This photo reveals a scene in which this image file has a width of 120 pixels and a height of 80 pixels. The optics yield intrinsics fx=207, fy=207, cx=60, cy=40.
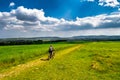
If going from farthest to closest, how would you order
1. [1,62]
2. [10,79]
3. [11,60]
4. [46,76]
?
[11,60] < [1,62] < [46,76] < [10,79]

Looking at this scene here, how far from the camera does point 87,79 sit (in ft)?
54.3

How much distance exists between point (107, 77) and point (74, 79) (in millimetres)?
3069

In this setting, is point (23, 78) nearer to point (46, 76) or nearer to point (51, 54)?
point (46, 76)

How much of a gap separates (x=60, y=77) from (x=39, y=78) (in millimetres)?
1750

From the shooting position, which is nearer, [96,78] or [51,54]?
[96,78]

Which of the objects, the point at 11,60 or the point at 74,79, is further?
the point at 11,60

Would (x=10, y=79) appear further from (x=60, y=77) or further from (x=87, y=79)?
(x=87, y=79)

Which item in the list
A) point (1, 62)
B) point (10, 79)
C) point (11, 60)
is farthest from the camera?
point (11, 60)

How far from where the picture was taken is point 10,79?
1605 centimetres

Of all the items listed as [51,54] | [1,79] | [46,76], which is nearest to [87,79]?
[46,76]

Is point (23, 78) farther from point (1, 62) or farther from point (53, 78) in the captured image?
point (1, 62)

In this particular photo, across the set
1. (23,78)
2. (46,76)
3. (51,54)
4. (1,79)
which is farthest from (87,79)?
(51,54)

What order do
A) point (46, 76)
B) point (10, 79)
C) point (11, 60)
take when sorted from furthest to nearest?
point (11, 60)
point (46, 76)
point (10, 79)

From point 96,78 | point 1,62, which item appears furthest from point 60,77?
point 1,62
